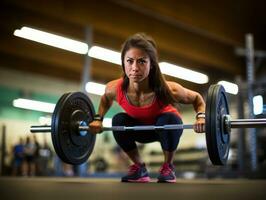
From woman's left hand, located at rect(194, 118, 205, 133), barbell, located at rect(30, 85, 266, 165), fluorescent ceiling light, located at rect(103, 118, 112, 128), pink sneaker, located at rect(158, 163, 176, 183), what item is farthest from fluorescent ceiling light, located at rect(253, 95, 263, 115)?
fluorescent ceiling light, located at rect(103, 118, 112, 128)

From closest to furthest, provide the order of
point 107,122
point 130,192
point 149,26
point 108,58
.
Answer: point 130,192 → point 107,122 → point 108,58 → point 149,26

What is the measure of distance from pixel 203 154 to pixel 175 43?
5.76 feet

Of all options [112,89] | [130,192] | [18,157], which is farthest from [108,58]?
[130,192]

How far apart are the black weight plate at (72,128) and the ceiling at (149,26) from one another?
160 centimetres

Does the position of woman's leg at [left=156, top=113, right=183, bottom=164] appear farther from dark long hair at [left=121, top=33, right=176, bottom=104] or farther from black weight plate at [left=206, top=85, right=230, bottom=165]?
Result: black weight plate at [left=206, top=85, right=230, bottom=165]

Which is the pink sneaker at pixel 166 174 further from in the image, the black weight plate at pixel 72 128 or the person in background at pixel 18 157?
the person in background at pixel 18 157

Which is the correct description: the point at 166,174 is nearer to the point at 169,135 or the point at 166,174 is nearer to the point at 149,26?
the point at 169,135

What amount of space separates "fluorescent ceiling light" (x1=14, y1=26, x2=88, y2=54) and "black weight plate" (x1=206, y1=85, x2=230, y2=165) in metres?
2.69

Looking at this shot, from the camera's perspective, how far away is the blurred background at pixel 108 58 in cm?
424

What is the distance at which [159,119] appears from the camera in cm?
185

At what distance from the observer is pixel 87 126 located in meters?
1.99

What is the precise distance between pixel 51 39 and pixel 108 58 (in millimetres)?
691

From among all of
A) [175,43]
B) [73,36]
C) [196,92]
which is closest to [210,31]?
[175,43]

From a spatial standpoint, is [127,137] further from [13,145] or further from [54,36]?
[13,145]
